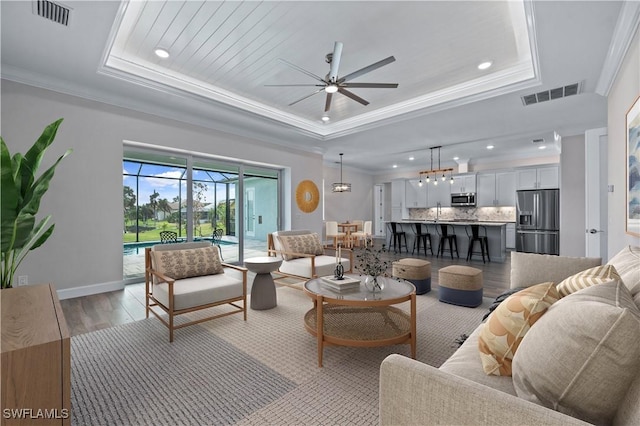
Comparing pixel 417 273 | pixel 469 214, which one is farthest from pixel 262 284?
pixel 469 214

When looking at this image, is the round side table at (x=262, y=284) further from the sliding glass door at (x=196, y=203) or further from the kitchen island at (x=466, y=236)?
the kitchen island at (x=466, y=236)

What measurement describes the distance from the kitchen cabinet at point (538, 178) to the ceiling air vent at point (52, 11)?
32.9 feet

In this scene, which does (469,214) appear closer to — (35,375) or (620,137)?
(620,137)

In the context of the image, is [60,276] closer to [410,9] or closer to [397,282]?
[397,282]

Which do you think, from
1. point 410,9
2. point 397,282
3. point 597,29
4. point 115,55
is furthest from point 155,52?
point 597,29

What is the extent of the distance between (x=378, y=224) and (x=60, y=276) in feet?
33.1

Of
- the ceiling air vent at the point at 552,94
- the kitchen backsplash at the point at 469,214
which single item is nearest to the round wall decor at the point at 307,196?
the ceiling air vent at the point at 552,94

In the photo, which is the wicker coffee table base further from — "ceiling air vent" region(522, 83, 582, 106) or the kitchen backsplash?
the kitchen backsplash

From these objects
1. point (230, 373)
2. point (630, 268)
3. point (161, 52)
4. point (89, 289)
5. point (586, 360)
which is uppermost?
point (161, 52)

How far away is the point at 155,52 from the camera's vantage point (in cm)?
351

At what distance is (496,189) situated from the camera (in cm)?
902

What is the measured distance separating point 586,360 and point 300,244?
3.98 meters

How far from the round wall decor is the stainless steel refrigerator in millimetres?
5362

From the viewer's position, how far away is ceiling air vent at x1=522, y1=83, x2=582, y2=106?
12.9 ft
